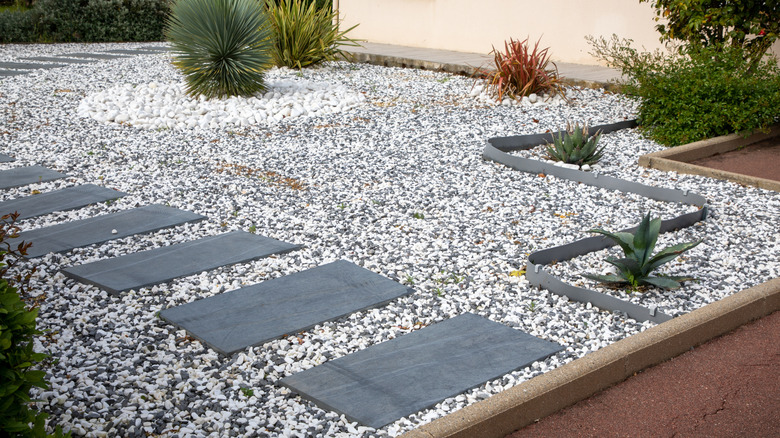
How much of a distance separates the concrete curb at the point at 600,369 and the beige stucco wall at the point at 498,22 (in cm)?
601

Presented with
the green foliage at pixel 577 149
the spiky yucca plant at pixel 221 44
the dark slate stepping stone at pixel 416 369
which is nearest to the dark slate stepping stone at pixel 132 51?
the spiky yucca plant at pixel 221 44

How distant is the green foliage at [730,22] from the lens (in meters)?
6.87

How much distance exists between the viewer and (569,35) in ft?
32.7

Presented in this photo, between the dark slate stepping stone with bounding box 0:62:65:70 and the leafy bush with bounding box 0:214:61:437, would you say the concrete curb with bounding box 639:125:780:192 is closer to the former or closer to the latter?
the leafy bush with bounding box 0:214:61:437

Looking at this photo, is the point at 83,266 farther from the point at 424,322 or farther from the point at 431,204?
the point at 431,204

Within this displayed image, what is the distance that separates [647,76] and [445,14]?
535cm

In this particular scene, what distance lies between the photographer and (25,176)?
538 centimetres

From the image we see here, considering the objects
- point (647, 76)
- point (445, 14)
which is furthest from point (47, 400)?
point (445, 14)

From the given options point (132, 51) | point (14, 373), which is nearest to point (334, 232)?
point (14, 373)

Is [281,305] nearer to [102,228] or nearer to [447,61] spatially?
[102,228]

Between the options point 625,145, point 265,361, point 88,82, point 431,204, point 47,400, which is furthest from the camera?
point 88,82

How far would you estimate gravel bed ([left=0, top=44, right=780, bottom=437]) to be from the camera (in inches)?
104

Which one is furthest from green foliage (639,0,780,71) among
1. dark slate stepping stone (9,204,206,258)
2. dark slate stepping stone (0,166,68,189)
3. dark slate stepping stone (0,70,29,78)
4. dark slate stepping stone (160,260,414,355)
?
dark slate stepping stone (0,70,29,78)

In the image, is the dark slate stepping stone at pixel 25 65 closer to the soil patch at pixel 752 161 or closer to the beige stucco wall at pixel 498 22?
the beige stucco wall at pixel 498 22
